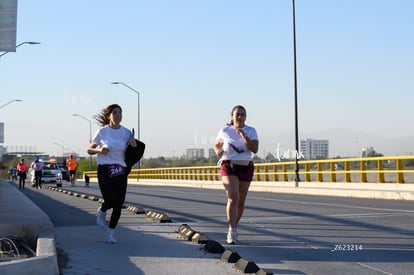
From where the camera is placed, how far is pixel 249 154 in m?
10.2

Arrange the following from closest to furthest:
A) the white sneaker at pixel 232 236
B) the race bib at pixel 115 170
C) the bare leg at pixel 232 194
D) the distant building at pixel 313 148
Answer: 1. the bare leg at pixel 232 194
2. the race bib at pixel 115 170
3. the white sneaker at pixel 232 236
4. the distant building at pixel 313 148

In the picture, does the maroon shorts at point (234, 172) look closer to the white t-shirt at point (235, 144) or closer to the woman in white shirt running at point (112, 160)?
the white t-shirt at point (235, 144)

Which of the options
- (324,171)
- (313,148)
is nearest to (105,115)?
(324,171)

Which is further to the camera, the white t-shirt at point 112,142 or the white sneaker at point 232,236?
the white sneaker at point 232,236

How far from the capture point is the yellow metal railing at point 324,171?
27.1 metres

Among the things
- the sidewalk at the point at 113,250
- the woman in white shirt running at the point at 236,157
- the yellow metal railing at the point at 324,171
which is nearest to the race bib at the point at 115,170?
the sidewalk at the point at 113,250

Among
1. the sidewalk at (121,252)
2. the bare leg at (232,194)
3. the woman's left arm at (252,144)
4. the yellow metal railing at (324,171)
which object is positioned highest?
the yellow metal railing at (324,171)

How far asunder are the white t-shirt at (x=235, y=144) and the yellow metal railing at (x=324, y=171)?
15.6m

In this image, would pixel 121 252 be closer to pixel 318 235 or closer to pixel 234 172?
pixel 234 172

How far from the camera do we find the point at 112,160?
10.2m

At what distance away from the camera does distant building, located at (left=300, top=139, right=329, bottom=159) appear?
4250 cm

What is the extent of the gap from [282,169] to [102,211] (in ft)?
93.1

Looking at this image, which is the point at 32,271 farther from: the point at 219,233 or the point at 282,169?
the point at 282,169

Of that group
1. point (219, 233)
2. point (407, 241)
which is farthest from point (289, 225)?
point (407, 241)
